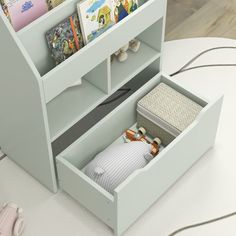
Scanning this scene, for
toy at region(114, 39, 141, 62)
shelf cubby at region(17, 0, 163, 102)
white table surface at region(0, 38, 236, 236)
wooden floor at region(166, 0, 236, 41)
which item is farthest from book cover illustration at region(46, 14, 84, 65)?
wooden floor at region(166, 0, 236, 41)

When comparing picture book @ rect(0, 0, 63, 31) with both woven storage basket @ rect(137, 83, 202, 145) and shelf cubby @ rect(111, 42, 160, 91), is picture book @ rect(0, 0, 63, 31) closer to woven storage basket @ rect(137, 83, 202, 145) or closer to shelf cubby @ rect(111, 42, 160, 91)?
shelf cubby @ rect(111, 42, 160, 91)

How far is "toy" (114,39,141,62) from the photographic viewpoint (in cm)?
206

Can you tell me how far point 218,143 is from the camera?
215 centimetres

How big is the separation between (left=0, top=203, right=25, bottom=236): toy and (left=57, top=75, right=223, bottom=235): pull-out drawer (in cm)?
17

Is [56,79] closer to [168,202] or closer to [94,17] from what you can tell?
[94,17]

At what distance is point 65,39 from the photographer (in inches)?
68.7

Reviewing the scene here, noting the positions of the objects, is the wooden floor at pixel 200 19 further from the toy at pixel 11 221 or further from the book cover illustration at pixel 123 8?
the toy at pixel 11 221

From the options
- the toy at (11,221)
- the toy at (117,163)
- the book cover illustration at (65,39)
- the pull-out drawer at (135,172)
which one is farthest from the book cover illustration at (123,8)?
the toy at (11,221)

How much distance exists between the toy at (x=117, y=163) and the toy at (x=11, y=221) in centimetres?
25

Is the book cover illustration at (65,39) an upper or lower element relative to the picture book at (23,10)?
lower

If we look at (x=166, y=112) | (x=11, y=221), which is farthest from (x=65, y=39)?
(x=11, y=221)

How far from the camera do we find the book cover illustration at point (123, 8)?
1.87 m

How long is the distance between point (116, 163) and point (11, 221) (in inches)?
15.0

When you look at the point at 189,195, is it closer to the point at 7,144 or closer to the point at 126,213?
the point at 126,213
